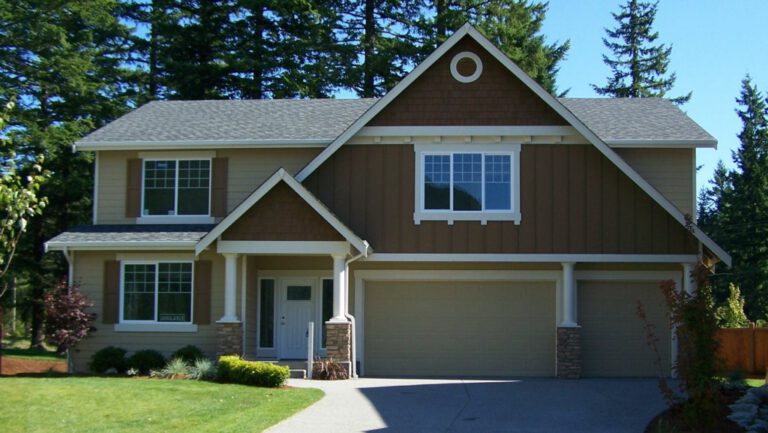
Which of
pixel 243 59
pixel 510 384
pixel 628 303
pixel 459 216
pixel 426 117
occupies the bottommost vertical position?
pixel 510 384

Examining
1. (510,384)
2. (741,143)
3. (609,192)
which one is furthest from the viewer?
(741,143)

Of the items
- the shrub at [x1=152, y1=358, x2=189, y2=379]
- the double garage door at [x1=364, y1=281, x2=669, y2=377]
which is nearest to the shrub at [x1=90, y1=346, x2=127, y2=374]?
the shrub at [x1=152, y1=358, x2=189, y2=379]

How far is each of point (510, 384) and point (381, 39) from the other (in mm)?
22544

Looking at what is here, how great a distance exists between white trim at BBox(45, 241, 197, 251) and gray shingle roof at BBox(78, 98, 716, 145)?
3.05m

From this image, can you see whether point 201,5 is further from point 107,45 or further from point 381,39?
point 381,39

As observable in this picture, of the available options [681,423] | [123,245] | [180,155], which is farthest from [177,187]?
[681,423]

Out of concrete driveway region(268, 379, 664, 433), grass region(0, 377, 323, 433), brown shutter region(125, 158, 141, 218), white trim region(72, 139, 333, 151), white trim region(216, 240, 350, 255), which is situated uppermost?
white trim region(72, 139, 333, 151)

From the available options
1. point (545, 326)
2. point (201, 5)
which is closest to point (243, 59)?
point (201, 5)

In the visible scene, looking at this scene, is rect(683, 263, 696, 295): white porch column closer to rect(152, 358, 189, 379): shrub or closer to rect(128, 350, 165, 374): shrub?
rect(152, 358, 189, 379): shrub

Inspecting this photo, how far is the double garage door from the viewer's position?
74.3 feet

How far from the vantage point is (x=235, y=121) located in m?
25.6

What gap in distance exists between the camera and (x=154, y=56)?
40.7 metres

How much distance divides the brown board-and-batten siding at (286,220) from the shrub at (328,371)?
2.86 m

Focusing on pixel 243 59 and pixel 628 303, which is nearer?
pixel 628 303
